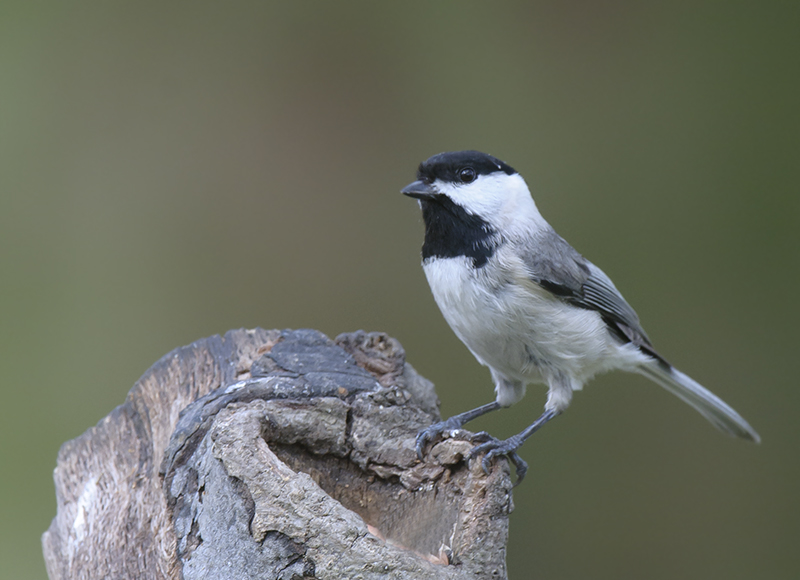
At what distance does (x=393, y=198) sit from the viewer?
8.60 feet

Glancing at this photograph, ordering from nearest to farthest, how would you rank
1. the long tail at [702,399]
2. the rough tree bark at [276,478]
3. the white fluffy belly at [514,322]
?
1. the rough tree bark at [276,478]
2. the white fluffy belly at [514,322]
3. the long tail at [702,399]

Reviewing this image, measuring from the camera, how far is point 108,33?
2.57 metres

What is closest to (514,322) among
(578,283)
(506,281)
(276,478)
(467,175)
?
(506,281)

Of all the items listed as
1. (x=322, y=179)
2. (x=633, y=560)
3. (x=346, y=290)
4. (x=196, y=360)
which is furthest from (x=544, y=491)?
(x=196, y=360)

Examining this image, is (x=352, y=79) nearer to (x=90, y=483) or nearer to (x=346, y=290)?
(x=346, y=290)

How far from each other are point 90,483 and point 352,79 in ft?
5.36

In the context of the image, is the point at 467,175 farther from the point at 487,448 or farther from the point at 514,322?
the point at 487,448

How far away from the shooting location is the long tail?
6.50 feet

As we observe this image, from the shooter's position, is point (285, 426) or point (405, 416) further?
point (405, 416)

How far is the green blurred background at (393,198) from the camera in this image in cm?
250

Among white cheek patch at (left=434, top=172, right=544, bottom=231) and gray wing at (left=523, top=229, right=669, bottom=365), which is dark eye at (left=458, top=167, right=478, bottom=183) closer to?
white cheek patch at (left=434, top=172, right=544, bottom=231)

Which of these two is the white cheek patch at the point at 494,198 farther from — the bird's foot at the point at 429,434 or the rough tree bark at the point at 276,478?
the bird's foot at the point at 429,434

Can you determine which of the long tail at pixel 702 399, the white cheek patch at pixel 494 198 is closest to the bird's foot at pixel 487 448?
the white cheek patch at pixel 494 198

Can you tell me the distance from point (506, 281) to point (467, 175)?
0.81 ft
